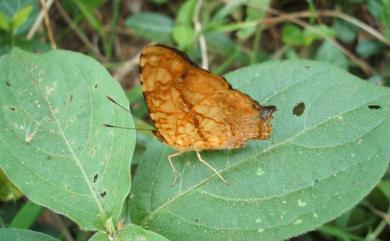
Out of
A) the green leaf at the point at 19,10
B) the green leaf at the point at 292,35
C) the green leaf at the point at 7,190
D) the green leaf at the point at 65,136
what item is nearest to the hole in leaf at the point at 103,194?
the green leaf at the point at 65,136

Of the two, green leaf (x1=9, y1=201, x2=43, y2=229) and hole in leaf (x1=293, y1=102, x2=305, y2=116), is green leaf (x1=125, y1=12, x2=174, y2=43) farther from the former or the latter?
hole in leaf (x1=293, y1=102, x2=305, y2=116)

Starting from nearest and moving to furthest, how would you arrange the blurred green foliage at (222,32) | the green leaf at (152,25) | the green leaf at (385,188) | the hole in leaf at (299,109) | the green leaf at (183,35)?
1. the hole in leaf at (299,109)
2. the green leaf at (385,188)
3. the blurred green foliage at (222,32)
4. the green leaf at (183,35)
5. the green leaf at (152,25)

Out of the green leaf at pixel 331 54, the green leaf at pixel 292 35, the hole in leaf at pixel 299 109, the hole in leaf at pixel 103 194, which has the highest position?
the hole in leaf at pixel 299 109

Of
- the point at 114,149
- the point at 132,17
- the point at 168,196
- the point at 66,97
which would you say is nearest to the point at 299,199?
the point at 168,196

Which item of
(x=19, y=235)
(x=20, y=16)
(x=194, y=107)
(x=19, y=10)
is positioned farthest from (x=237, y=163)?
(x=19, y=10)

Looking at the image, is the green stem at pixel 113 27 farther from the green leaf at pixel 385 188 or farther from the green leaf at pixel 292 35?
the green leaf at pixel 385 188

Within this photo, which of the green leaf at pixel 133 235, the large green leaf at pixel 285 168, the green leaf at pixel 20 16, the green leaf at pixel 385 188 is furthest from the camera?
the green leaf at pixel 20 16

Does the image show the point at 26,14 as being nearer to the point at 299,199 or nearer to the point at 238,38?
the point at 238,38

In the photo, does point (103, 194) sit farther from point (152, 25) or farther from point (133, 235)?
point (152, 25)

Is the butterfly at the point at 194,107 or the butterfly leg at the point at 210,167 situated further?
the butterfly leg at the point at 210,167
